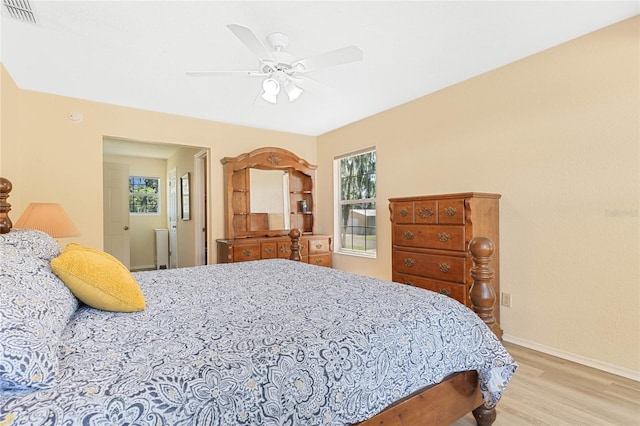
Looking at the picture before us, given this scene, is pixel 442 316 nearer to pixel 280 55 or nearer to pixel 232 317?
pixel 232 317

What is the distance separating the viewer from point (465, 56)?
8.84 ft

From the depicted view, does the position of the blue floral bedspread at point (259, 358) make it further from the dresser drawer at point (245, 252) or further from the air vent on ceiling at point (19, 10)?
the dresser drawer at point (245, 252)

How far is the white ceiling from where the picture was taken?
2059mm

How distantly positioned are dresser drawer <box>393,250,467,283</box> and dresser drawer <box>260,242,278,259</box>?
1710 millimetres

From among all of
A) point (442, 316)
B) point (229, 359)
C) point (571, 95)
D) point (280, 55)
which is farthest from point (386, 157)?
point (229, 359)

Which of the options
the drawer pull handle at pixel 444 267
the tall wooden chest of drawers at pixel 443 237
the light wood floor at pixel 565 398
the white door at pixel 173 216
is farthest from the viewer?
the white door at pixel 173 216

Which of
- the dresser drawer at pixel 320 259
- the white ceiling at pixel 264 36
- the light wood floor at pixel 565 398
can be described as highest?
the white ceiling at pixel 264 36

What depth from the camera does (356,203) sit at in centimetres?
467

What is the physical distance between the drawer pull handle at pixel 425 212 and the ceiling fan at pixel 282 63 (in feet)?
4.82

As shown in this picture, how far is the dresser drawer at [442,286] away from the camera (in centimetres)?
272

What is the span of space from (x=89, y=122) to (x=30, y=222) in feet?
4.93

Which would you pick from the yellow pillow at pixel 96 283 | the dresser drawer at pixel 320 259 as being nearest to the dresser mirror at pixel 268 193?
the dresser drawer at pixel 320 259

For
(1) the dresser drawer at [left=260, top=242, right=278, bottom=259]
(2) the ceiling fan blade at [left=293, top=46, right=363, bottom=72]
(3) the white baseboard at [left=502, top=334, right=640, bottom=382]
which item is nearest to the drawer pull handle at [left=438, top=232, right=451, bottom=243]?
(3) the white baseboard at [left=502, top=334, right=640, bottom=382]

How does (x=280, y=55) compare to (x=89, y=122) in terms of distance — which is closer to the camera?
(x=280, y=55)
